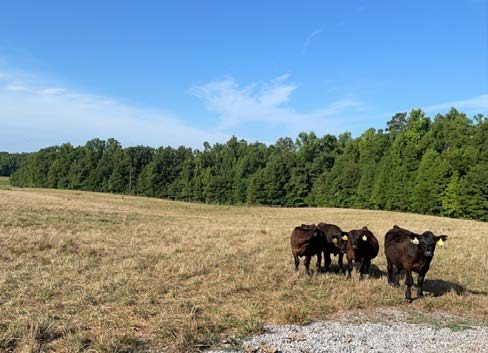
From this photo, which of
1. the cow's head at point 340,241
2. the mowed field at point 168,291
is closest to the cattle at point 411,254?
the mowed field at point 168,291

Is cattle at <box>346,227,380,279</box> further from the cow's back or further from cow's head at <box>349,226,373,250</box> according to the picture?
the cow's back

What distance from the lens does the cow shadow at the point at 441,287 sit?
1060 centimetres

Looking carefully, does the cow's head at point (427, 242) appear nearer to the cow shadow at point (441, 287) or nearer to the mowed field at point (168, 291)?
the mowed field at point (168, 291)

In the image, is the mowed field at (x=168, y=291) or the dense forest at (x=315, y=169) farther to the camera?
the dense forest at (x=315, y=169)

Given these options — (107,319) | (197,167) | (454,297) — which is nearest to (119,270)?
(107,319)

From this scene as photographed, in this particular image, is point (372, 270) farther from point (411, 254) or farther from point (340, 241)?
point (411, 254)

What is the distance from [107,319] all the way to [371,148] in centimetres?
7162

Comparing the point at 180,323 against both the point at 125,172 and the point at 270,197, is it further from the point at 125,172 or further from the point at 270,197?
the point at 125,172

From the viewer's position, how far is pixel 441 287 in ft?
36.6

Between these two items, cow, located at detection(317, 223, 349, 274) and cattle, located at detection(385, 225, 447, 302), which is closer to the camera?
cattle, located at detection(385, 225, 447, 302)

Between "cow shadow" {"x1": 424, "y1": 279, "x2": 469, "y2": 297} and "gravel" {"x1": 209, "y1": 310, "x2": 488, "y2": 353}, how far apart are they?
2.59 meters

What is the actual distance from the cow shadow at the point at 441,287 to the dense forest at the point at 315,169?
151 feet

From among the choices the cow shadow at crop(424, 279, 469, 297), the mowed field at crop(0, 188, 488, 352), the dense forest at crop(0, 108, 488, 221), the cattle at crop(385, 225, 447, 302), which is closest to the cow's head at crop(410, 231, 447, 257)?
the cattle at crop(385, 225, 447, 302)

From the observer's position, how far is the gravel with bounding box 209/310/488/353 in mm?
6613
